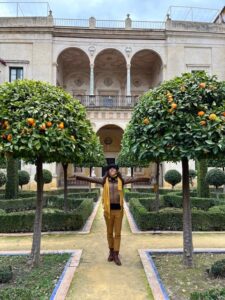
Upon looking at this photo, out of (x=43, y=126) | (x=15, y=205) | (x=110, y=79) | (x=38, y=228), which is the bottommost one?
(x=15, y=205)

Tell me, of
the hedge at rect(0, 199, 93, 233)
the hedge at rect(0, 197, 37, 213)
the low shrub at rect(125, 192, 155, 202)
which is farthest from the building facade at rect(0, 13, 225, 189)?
the hedge at rect(0, 199, 93, 233)

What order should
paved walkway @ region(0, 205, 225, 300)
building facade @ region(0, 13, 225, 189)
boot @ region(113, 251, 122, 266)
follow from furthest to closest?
building facade @ region(0, 13, 225, 189) → boot @ region(113, 251, 122, 266) → paved walkway @ region(0, 205, 225, 300)

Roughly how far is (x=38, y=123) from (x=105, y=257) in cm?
300

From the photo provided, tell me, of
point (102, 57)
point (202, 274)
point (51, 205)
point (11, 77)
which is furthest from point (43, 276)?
point (102, 57)

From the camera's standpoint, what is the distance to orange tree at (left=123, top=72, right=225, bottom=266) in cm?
455

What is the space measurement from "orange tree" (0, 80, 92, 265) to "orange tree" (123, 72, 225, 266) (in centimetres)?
104

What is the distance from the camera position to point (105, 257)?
616cm

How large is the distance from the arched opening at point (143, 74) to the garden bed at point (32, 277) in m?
23.3

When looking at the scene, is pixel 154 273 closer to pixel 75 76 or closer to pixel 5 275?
pixel 5 275

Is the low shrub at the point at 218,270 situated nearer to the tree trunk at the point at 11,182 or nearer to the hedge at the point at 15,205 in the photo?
the hedge at the point at 15,205

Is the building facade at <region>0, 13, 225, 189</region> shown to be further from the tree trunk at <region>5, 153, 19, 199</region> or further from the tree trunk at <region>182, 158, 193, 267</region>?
the tree trunk at <region>182, 158, 193, 267</region>

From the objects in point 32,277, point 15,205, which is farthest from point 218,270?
point 15,205

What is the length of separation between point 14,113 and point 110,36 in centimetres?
2149

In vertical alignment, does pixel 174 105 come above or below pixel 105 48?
below
